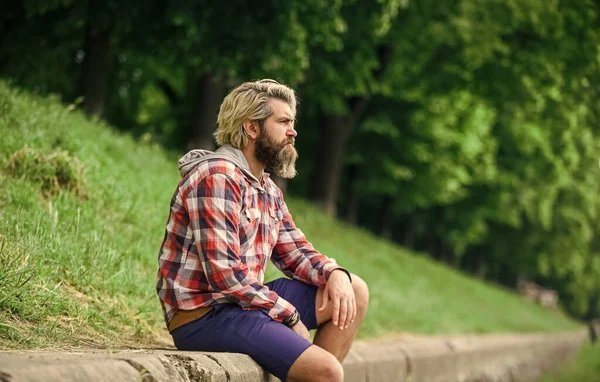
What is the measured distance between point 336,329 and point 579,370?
46.6 ft

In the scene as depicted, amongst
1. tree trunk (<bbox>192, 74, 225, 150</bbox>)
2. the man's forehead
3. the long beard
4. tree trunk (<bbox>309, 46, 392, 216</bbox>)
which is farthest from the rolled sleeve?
tree trunk (<bbox>309, 46, 392, 216</bbox>)

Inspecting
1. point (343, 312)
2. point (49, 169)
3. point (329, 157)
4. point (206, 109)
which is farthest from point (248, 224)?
point (329, 157)

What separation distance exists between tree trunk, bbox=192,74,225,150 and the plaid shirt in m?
12.4

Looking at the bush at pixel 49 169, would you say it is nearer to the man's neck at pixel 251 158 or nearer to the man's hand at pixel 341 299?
the man's neck at pixel 251 158

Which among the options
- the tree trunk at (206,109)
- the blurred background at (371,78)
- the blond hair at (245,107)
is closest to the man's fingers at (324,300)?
the blond hair at (245,107)

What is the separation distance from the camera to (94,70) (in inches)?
537

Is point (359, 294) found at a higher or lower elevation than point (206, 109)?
higher

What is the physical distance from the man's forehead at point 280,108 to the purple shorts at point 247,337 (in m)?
1.02

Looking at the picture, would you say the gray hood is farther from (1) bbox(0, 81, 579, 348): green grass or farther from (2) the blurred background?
(2) the blurred background

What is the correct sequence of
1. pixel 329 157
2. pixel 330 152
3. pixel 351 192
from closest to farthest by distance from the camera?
pixel 330 152 → pixel 329 157 → pixel 351 192

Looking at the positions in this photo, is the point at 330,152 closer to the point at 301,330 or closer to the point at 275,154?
the point at 275,154

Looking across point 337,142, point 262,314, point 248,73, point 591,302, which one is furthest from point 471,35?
point 591,302

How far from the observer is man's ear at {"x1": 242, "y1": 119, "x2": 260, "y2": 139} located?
4.64m

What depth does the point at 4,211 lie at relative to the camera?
6.01 meters
